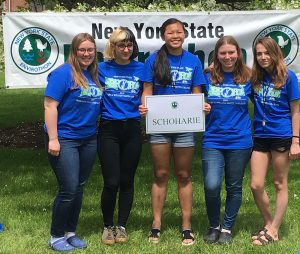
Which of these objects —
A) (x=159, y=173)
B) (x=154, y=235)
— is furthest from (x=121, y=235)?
(x=159, y=173)

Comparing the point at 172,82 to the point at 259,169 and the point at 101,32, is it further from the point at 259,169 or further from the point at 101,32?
the point at 101,32

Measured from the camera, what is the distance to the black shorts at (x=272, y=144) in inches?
188

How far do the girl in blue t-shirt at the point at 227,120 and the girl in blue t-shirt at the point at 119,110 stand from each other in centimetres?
67

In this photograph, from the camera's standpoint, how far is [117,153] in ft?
15.8

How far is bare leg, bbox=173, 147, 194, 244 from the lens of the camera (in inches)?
190

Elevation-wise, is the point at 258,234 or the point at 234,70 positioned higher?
the point at 234,70

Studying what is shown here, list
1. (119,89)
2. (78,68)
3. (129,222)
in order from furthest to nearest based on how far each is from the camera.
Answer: (129,222) → (119,89) → (78,68)

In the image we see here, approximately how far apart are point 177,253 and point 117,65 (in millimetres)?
1818

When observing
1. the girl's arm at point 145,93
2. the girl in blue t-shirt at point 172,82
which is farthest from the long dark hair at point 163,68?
the girl's arm at point 145,93

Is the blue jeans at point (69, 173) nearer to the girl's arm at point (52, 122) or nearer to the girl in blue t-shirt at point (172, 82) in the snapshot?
the girl's arm at point (52, 122)

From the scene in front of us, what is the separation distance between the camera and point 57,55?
25.0 feet

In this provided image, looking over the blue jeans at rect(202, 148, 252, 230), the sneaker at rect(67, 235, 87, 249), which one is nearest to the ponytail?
the blue jeans at rect(202, 148, 252, 230)

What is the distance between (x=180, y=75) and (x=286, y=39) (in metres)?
3.56

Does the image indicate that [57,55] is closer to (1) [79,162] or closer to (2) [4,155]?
(2) [4,155]
